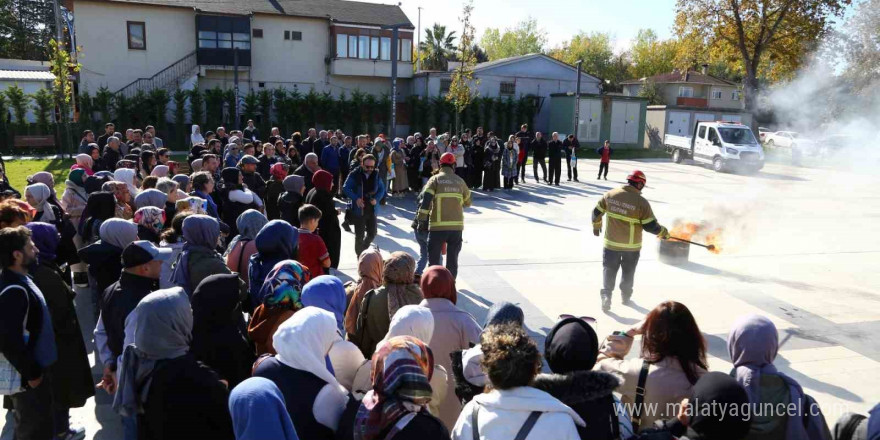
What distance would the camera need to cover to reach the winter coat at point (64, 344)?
4.52 m

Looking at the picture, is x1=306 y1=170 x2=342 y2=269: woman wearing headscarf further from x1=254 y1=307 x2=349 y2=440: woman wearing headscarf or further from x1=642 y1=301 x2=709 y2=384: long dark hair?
x1=642 y1=301 x2=709 y2=384: long dark hair

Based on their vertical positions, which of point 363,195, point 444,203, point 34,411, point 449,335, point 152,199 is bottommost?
point 34,411

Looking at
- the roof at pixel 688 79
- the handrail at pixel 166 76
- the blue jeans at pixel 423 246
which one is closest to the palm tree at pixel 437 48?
the roof at pixel 688 79

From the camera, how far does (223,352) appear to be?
12.2 ft

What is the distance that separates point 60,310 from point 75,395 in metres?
0.65

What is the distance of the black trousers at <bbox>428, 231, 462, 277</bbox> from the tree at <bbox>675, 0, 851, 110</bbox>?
3794 centimetres

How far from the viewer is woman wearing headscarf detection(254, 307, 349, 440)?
9.75 ft

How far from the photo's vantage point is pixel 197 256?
16.4 ft

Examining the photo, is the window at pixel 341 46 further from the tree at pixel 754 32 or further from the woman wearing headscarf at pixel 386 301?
the woman wearing headscarf at pixel 386 301

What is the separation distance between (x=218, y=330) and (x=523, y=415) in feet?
6.69

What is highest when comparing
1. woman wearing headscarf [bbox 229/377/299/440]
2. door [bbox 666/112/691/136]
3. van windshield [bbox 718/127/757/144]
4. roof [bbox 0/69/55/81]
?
roof [bbox 0/69/55/81]

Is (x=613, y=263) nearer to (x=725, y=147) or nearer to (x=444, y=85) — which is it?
(x=725, y=147)

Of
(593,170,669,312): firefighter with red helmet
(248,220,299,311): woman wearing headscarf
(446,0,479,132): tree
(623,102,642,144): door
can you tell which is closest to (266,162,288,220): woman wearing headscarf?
(248,220,299,311): woman wearing headscarf

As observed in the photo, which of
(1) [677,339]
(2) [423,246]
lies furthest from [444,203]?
(1) [677,339]
